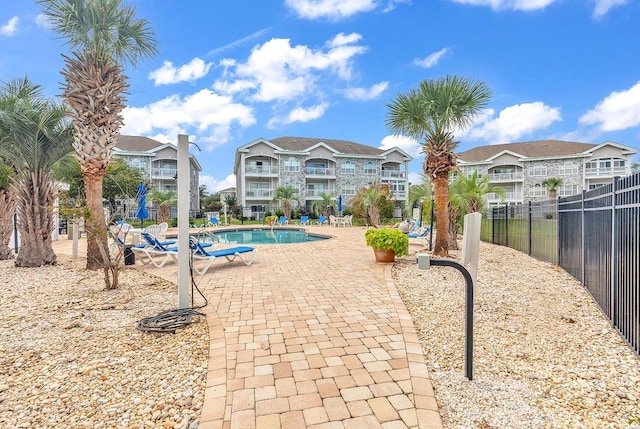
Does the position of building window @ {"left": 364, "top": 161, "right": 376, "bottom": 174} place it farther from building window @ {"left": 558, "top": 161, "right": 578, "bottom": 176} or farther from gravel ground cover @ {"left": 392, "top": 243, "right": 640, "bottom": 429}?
gravel ground cover @ {"left": 392, "top": 243, "right": 640, "bottom": 429}

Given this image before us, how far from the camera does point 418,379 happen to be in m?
2.73

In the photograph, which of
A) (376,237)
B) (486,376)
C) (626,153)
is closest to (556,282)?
(376,237)

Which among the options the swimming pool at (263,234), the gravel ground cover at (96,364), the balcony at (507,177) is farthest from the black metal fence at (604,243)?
the balcony at (507,177)

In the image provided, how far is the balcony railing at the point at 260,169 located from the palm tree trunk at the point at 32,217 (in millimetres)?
28614

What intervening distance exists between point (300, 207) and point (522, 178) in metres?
27.0

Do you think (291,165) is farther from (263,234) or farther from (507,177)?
(507,177)

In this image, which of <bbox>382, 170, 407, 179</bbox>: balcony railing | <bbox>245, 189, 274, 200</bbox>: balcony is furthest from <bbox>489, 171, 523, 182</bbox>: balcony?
<bbox>245, 189, 274, 200</bbox>: balcony

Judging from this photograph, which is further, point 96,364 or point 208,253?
point 208,253

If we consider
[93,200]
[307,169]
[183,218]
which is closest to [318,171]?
[307,169]

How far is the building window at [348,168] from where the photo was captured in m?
39.6

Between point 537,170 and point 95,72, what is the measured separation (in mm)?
44223

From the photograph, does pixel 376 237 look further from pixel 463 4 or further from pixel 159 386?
pixel 463 4

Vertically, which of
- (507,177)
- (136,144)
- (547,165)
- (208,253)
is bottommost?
(208,253)

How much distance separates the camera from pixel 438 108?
28.8 ft
